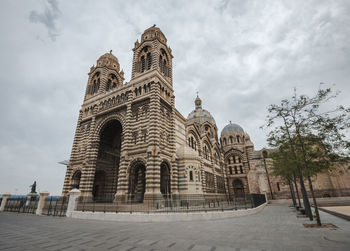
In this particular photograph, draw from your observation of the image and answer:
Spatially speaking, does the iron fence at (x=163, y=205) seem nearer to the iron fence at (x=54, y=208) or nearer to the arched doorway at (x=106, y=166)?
the iron fence at (x=54, y=208)

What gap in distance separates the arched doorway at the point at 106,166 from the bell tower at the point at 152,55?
A: 9112mm

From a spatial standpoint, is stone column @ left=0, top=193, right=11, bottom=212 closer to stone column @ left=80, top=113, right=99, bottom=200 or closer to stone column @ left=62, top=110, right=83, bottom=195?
stone column @ left=62, top=110, right=83, bottom=195

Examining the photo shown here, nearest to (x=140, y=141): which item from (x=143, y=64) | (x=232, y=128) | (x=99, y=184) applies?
(x=99, y=184)

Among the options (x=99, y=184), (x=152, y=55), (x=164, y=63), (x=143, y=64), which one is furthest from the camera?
(x=164, y=63)

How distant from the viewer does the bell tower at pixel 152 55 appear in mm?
24453

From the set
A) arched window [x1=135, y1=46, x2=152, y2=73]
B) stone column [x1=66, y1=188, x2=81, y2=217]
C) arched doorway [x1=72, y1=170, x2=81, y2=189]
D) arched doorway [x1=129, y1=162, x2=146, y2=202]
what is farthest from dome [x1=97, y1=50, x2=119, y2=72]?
stone column [x1=66, y1=188, x2=81, y2=217]

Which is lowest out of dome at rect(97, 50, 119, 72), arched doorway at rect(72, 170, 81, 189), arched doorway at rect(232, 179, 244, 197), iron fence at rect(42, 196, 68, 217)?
iron fence at rect(42, 196, 68, 217)

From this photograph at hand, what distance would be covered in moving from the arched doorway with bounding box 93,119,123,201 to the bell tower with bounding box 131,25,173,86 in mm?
9112

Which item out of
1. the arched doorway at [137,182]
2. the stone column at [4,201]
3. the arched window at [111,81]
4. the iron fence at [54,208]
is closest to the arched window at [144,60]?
the arched window at [111,81]

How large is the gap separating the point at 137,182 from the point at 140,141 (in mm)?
5640

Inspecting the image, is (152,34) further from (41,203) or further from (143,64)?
(41,203)

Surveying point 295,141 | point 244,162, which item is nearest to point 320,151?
point 295,141

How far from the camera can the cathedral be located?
19.5 meters

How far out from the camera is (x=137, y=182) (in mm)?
21547
